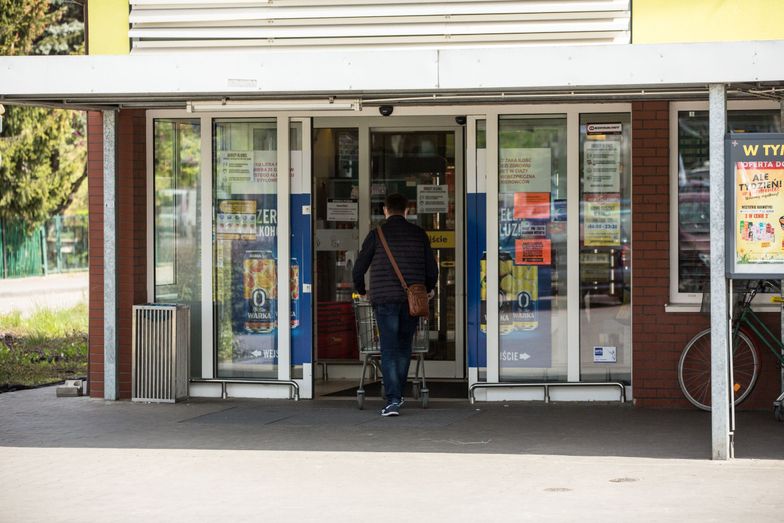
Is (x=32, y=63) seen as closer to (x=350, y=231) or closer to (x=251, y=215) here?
(x=251, y=215)

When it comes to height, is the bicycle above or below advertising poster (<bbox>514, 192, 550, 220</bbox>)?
below

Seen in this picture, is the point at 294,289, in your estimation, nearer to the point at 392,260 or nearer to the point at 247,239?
the point at 247,239

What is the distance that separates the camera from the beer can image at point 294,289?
12.6m

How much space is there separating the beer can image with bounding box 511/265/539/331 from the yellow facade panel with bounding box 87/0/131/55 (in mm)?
4179

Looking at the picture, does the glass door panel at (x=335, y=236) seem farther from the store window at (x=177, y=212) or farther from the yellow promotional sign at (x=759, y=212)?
the yellow promotional sign at (x=759, y=212)

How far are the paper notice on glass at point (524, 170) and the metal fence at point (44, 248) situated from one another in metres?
25.9

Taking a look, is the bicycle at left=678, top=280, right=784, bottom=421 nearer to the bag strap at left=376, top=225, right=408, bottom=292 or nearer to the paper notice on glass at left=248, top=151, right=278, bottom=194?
the bag strap at left=376, top=225, right=408, bottom=292

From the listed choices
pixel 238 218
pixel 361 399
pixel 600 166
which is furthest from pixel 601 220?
pixel 238 218

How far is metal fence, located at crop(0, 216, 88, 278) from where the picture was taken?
37.7 metres

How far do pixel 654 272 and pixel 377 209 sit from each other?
352 centimetres

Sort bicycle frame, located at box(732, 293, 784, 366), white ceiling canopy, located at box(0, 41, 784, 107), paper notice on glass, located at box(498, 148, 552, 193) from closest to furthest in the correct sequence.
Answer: white ceiling canopy, located at box(0, 41, 784, 107) → bicycle frame, located at box(732, 293, 784, 366) → paper notice on glass, located at box(498, 148, 552, 193)

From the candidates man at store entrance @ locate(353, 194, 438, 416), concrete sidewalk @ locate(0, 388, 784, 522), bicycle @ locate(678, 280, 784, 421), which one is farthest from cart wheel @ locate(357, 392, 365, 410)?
bicycle @ locate(678, 280, 784, 421)

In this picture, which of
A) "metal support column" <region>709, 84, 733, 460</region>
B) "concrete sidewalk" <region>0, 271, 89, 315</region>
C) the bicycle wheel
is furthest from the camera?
"concrete sidewalk" <region>0, 271, 89, 315</region>

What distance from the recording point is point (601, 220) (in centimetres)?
1216
